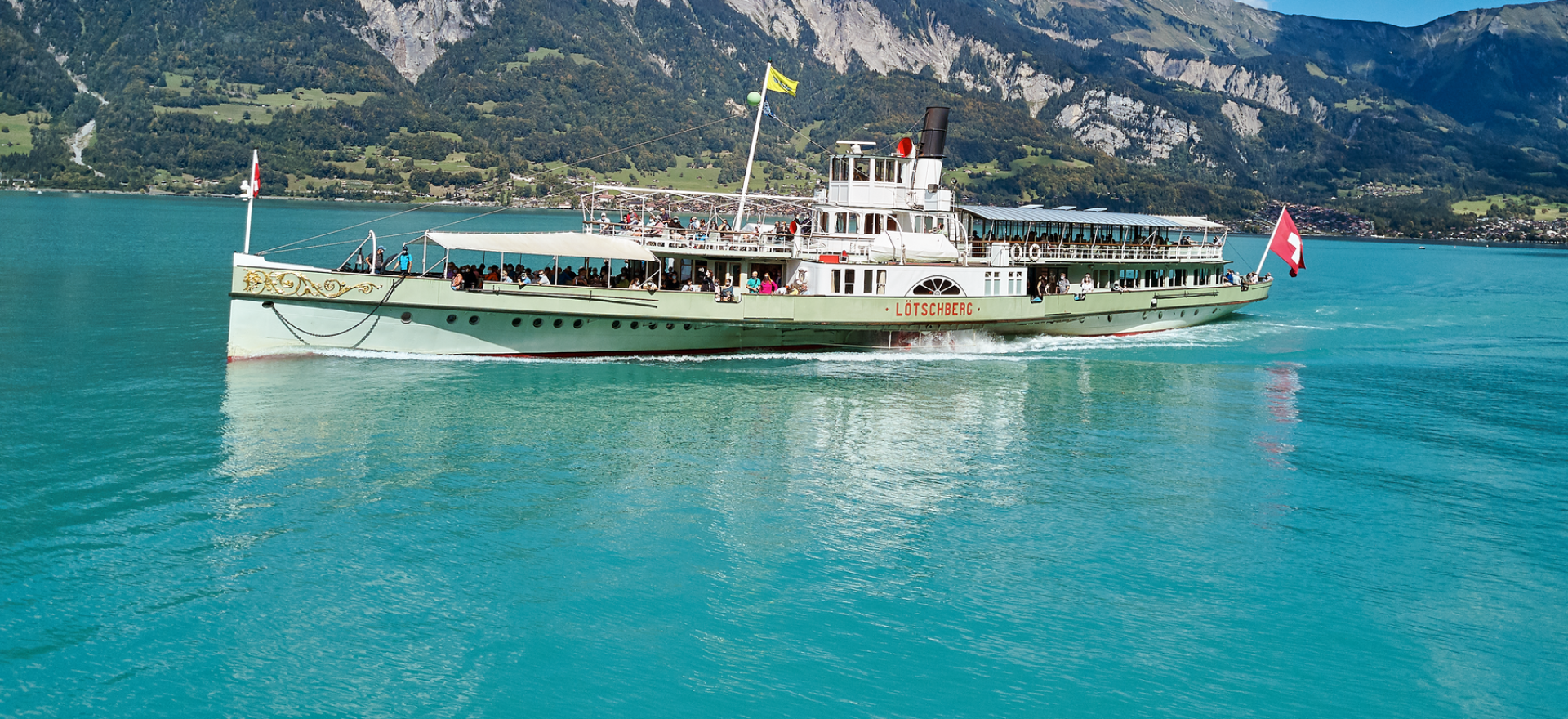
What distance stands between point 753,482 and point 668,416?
20.2 ft

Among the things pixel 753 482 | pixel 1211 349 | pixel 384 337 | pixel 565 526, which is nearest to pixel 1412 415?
pixel 1211 349

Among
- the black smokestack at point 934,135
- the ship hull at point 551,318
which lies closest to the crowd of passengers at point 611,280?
the ship hull at point 551,318

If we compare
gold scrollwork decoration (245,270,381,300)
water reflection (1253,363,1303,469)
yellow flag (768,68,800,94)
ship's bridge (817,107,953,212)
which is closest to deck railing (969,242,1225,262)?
ship's bridge (817,107,953,212)

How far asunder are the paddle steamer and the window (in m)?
0.07

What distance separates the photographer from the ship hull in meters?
31.8

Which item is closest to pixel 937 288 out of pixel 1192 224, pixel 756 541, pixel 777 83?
pixel 777 83

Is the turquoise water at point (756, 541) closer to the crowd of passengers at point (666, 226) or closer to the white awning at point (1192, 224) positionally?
the crowd of passengers at point (666, 226)

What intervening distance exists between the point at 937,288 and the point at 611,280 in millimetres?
11445

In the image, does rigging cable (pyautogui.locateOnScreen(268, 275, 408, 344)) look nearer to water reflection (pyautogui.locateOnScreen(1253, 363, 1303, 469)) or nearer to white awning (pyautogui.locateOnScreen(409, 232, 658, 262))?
white awning (pyautogui.locateOnScreen(409, 232, 658, 262))

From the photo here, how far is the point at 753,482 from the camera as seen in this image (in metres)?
22.2

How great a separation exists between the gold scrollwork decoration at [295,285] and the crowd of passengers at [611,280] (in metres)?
2.70

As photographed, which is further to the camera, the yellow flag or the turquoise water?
the yellow flag

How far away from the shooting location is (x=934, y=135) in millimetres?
41312

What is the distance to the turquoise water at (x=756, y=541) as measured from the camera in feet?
45.6
